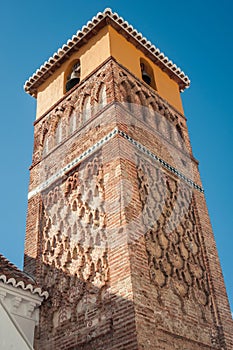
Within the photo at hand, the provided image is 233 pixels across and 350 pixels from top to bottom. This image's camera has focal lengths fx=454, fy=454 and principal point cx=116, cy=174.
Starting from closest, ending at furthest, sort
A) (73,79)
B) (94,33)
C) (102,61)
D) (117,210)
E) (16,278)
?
(117,210) < (16,278) < (102,61) < (94,33) < (73,79)

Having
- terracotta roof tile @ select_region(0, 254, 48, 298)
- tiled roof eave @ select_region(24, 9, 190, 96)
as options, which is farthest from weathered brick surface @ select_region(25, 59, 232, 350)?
tiled roof eave @ select_region(24, 9, 190, 96)

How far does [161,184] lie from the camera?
26.4 feet

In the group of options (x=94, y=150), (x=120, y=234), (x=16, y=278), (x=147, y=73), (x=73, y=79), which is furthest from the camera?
(x=147, y=73)

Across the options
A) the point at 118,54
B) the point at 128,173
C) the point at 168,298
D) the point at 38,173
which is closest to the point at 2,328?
the point at 168,298

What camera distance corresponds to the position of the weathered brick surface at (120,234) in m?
6.16

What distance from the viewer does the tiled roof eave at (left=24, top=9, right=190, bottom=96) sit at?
9609 millimetres

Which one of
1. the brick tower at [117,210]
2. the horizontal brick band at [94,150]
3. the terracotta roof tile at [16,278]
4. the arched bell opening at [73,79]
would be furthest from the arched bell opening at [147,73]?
the terracotta roof tile at [16,278]

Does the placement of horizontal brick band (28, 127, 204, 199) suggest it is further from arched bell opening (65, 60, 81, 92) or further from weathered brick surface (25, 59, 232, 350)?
arched bell opening (65, 60, 81, 92)

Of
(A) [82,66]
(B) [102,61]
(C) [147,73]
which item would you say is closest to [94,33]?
(A) [82,66]

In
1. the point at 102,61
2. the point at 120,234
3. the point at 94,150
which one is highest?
the point at 102,61

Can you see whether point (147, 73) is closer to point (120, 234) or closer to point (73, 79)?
point (73, 79)

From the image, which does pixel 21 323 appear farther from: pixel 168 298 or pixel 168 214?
pixel 168 214

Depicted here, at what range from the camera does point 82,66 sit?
384 inches

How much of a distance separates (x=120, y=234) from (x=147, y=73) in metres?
5.01
